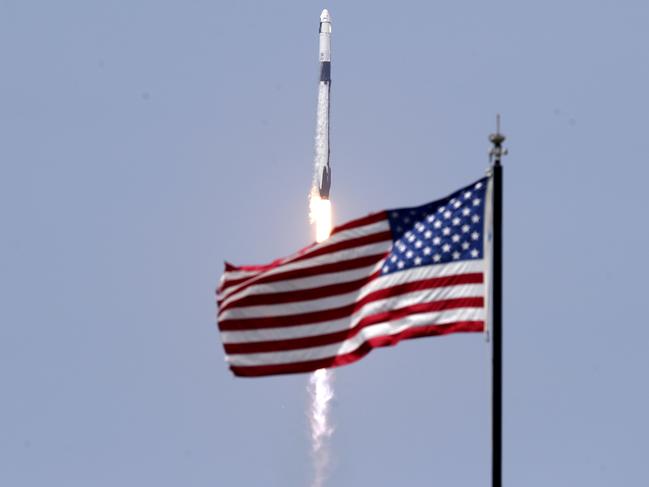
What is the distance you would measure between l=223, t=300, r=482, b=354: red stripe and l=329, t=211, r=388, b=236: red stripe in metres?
2.58

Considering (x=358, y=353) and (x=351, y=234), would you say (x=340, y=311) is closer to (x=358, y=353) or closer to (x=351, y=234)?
(x=358, y=353)

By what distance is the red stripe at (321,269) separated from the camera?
61281 mm

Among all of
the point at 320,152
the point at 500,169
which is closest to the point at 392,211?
the point at 500,169

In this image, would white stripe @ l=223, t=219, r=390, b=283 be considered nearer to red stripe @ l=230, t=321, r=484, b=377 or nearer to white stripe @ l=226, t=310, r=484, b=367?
white stripe @ l=226, t=310, r=484, b=367

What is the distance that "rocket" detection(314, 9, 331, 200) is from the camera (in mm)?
152625

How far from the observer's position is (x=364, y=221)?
61438mm

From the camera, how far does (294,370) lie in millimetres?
61344

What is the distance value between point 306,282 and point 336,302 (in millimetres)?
1090

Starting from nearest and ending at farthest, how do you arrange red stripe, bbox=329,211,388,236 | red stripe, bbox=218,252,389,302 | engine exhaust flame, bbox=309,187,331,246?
red stripe, bbox=329,211,388,236, red stripe, bbox=218,252,389,302, engine exhaust flame, bbox=309,187,331,246

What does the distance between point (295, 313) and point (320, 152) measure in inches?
3642

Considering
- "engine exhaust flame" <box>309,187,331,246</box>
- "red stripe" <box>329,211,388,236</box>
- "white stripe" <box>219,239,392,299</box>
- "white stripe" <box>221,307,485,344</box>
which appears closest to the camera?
"red stripe" <box>329,211,388,236</box>

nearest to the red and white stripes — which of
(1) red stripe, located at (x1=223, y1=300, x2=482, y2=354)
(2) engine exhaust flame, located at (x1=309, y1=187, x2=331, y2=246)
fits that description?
(1) red stripe, located at (x1=223, y1=300, x2=482, y2=354)

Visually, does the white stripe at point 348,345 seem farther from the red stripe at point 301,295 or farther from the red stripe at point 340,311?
the red stripe at point 301,295

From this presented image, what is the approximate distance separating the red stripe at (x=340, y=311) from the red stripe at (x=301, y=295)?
1.31 feet
